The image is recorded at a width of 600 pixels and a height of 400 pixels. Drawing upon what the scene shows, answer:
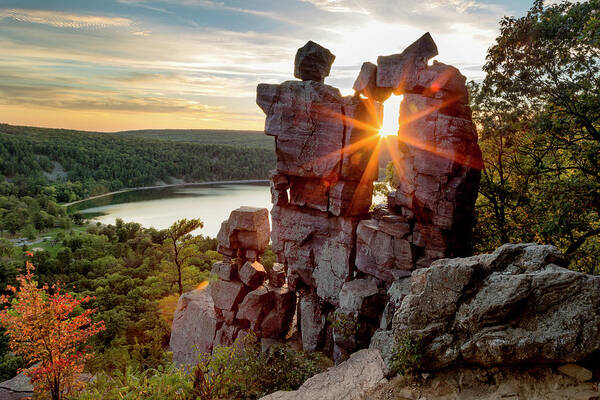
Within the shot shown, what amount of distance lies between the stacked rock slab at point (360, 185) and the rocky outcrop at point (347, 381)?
7.87 feet

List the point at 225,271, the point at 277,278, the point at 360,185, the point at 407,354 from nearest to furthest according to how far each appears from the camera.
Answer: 1. the point at 407,354
2. the point at 360,185
3. the point at 225,271
4. the point at 277,278

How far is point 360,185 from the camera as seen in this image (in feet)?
47.2

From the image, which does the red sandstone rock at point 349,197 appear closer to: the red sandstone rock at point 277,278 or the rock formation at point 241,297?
the rock formation at point 241,297

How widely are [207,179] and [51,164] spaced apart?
46.1 meters

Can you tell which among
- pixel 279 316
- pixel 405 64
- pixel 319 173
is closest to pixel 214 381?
pixel 279 316

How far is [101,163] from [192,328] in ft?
363

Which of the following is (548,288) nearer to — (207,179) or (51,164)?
(207,179)

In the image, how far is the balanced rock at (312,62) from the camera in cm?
1454

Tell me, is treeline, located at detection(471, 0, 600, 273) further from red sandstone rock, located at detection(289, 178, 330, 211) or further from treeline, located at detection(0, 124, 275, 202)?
treeline, located at detection(0, 124, 275, 202)

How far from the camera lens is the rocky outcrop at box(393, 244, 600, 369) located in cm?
547

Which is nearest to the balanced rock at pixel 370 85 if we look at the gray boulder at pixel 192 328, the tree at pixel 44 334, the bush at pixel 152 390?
the bush at pixel 152 390

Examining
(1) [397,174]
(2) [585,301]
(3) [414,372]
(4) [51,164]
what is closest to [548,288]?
(2) [585,301]

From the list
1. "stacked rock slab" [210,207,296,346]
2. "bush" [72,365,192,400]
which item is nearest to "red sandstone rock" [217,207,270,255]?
"stacked rock slab" [210,207,296,346]

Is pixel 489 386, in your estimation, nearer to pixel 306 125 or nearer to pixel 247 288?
pixel 306 125
